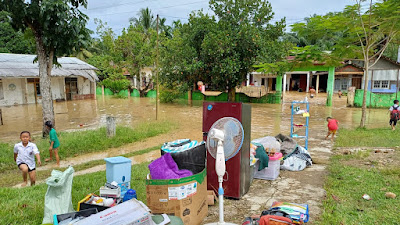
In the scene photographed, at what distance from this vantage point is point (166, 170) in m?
3.32

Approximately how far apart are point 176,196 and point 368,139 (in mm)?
8264

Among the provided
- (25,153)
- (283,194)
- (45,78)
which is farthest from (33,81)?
(283,194)

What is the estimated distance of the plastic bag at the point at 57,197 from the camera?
3.35 m

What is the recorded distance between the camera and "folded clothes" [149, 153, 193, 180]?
3.31 meters

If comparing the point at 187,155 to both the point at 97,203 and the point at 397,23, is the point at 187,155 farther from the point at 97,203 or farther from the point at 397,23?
the point at 397,23

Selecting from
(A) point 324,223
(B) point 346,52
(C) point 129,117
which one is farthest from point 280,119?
(A) point 324,223

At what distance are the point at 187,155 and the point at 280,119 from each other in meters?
14.0

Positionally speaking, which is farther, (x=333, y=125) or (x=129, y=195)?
(x=333, y=125)

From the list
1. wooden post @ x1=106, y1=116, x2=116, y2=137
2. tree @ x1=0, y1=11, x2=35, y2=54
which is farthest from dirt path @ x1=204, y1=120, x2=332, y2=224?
tree @ x1=0, y1=11, x2=35, y2=54

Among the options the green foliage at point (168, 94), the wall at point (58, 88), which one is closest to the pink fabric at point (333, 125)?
the green foliage at point (168, 94)

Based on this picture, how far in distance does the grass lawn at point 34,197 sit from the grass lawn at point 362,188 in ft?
9.50

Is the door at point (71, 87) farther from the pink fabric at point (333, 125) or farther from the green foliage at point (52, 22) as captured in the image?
the pink fabric at point (333, 125)

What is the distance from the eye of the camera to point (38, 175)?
6703 mm

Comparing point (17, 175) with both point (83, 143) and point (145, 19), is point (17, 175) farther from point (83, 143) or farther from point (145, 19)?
point (145, 19)
